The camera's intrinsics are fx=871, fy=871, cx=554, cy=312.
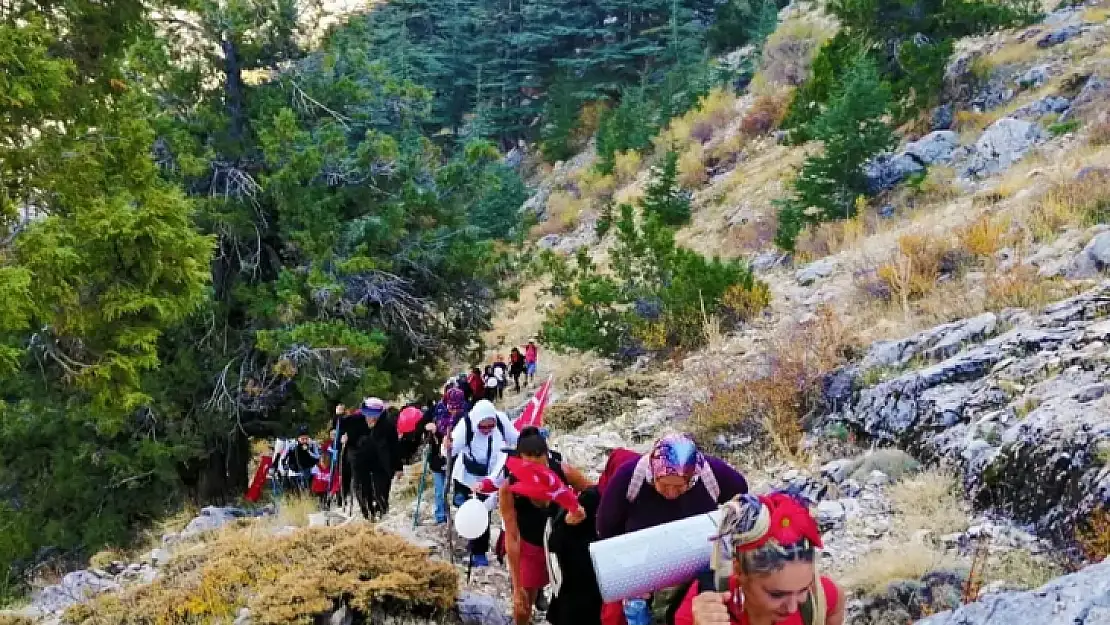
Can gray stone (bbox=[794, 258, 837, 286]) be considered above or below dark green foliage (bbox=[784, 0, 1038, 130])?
below

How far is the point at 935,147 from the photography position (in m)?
15.2

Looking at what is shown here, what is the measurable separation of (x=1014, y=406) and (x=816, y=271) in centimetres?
646

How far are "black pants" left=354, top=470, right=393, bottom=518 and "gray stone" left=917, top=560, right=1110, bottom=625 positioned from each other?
19.8 feet

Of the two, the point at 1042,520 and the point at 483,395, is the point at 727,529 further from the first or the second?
the point at 483,395

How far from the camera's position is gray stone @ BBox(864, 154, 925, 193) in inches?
582

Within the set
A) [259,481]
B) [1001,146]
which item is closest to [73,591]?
[259,481]

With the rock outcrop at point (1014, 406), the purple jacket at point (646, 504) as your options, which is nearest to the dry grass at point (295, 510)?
the rock outcrop at point (1014, 406)

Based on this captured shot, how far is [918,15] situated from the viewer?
17234 mm

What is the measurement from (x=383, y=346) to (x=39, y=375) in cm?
412

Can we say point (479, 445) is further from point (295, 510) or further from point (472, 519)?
point (295, 510)

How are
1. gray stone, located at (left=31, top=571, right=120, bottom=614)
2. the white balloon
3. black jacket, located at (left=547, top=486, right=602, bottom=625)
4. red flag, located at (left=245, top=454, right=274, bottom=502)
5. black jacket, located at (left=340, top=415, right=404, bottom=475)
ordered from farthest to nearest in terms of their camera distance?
red flag, located at (left=245, top=454, right=274, bottom=502)
black jacket, located at (left=340, top=415, right=404, bottom=475)
gray stone, located at (left=31, top=571, right=120, bottom=614)
the white balloon
black jacket, located at (left=547, top=486, right=602, bottom=625)

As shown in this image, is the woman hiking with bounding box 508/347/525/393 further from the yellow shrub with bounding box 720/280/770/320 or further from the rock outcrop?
the rock outcrop

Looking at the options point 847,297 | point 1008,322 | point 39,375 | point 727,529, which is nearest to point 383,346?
point 39,375

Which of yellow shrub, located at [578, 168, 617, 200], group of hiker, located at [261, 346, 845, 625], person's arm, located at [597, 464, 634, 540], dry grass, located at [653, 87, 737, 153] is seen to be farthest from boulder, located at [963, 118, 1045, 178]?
yellow shrub, located at [578, 168, 617, 200]
